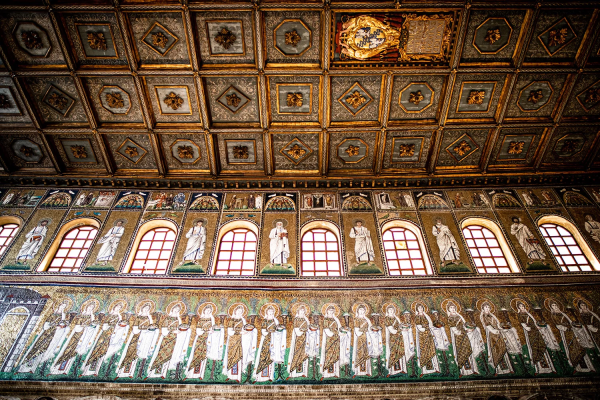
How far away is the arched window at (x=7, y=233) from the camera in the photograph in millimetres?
10672

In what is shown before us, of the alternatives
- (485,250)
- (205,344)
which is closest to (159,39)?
(205,344)

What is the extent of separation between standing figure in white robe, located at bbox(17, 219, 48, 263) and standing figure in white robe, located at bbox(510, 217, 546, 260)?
12.6 meters

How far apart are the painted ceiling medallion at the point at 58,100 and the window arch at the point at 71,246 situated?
122 inches

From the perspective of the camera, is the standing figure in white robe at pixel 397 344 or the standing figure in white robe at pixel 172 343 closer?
the standing figure in white robe at pixel 172 343

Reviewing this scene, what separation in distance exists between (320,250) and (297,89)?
4394 mm

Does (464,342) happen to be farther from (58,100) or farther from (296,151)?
(58,100)

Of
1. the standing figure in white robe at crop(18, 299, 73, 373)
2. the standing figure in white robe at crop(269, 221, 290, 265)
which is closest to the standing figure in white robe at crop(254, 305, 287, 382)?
Result: the standing figure in white robe at crop(269, 221, 290, 265)

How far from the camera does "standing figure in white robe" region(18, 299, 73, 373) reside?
8.39m

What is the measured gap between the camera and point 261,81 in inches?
424

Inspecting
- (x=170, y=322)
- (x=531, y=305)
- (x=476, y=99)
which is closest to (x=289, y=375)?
(x=170, y=322)

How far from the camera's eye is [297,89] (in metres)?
11.1

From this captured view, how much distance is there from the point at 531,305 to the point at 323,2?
857cm

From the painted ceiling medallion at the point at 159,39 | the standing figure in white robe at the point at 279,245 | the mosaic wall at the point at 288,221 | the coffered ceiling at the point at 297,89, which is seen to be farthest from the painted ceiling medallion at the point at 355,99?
the painted ceiling medallion at the point at 159,39

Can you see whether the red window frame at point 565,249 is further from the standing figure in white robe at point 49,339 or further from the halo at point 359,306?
the standing figure in white robe at point 49,339
